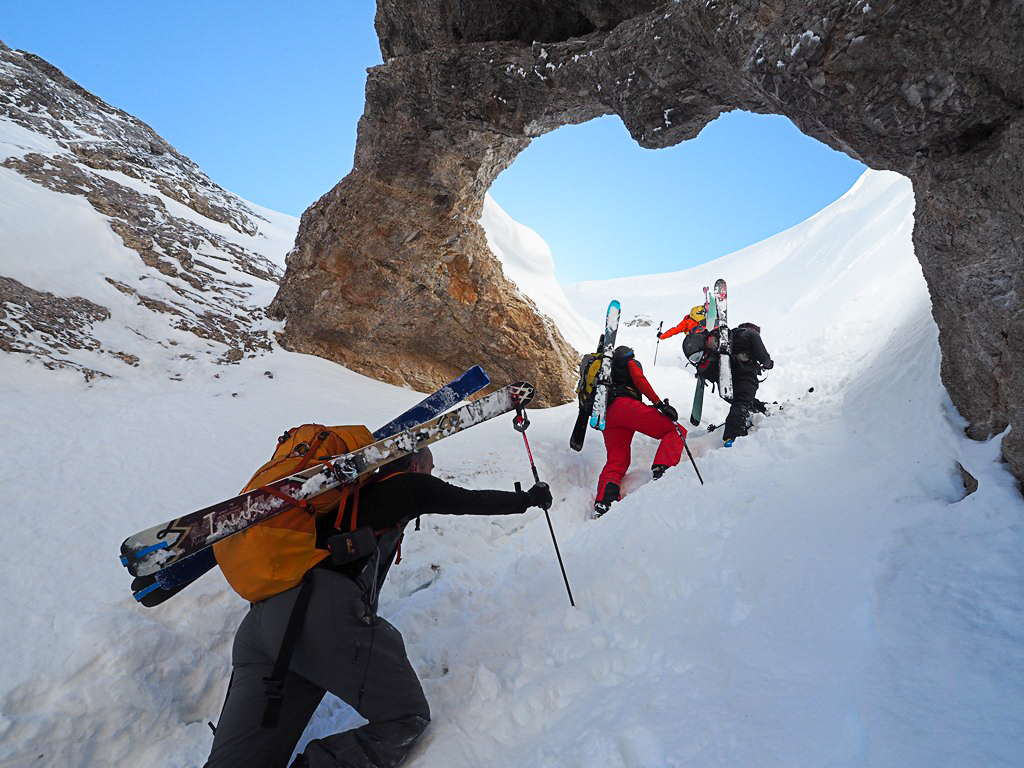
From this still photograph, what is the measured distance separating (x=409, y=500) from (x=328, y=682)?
1.04m

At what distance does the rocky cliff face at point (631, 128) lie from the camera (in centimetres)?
352

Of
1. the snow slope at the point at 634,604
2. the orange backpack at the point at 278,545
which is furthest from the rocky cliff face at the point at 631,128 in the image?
the orange backpack at the point at 278,545

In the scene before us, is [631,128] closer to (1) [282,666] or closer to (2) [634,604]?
(2) [634,604]

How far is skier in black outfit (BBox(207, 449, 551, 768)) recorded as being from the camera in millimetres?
2613

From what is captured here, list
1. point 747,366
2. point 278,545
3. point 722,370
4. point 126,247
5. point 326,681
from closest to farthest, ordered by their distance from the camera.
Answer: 1. point 326,681
2. point 278,545
3. point 747,366
4. point 722,370
5. point 126,247

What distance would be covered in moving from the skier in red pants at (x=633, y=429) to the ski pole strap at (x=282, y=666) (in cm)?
399

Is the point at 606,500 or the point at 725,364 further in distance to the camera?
the point at 725,364

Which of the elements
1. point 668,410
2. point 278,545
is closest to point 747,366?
point 668,410

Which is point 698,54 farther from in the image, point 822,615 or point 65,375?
point 65,375

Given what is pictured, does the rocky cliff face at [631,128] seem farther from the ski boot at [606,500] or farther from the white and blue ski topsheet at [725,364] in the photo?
the ski boot at [606,500]

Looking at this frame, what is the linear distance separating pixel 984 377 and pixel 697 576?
2616 millimetres

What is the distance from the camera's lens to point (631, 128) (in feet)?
21.8

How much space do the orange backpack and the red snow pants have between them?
13.4 ft

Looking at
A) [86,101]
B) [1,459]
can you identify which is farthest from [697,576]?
[86,101]
